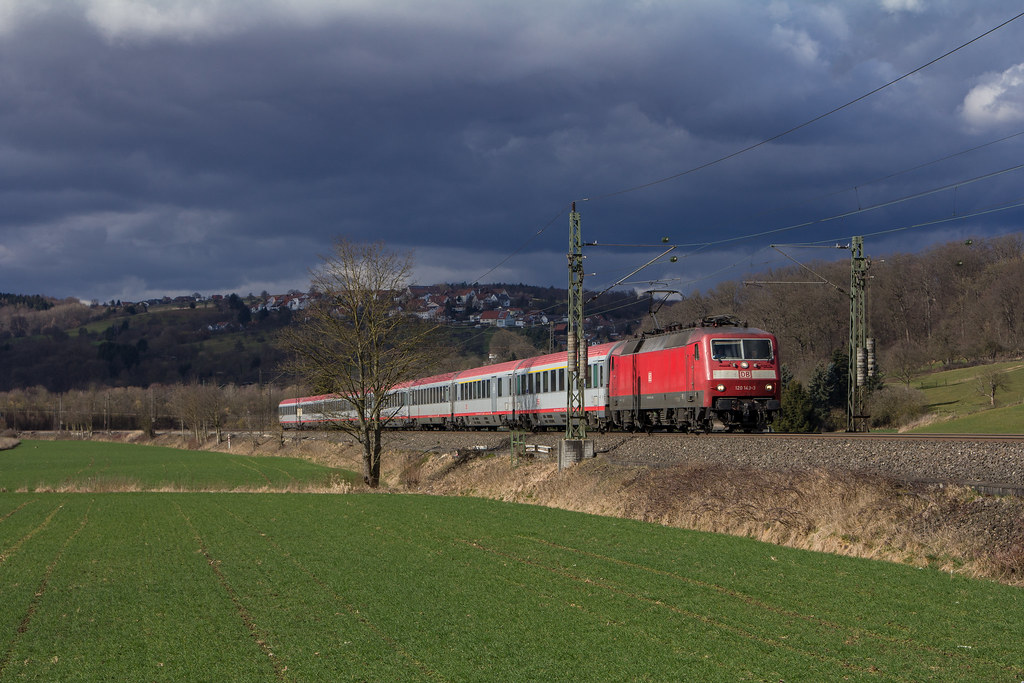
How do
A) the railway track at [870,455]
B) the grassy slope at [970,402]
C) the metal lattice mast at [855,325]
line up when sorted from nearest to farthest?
the railway track at [870,455], the metal lattice mast at [855,325], the grassy slope at [970,402]

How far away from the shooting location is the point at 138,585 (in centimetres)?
1564

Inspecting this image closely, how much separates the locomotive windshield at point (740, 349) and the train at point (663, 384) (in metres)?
0.04

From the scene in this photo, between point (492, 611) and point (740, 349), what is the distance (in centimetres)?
2181

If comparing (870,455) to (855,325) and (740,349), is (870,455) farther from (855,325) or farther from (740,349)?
(855,325)

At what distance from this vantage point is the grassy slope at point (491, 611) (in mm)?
10047

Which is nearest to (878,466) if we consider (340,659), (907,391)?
(340,659)

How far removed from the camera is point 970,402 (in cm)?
7269

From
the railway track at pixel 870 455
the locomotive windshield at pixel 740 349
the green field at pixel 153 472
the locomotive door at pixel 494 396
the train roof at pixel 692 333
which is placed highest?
the train roof at pixel 692 333

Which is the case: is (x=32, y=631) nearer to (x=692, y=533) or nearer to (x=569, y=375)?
(x=692, y=533)

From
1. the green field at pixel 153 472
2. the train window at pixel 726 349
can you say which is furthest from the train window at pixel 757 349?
the green field at pixel 153 472

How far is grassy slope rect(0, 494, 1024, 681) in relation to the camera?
1005 cm

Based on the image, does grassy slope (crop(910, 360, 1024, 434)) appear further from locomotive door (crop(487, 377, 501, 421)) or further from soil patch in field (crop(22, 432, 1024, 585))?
soil patch in field (crop(22, 432, 1024, 585))

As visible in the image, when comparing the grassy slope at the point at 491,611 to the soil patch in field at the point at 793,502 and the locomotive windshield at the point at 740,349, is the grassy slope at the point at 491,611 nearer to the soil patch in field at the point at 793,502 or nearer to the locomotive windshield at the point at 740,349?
the soil patch in field at the point at 793,502

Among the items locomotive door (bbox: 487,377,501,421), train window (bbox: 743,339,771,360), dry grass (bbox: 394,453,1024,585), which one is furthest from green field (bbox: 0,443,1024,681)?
locomotive door (bbox: 487,377,501,421)
